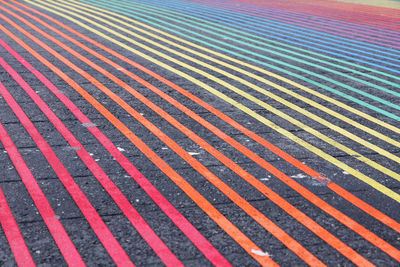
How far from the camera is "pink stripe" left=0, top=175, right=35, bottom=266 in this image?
13.2 ft

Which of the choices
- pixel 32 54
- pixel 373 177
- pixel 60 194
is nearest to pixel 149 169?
pixel 60 194

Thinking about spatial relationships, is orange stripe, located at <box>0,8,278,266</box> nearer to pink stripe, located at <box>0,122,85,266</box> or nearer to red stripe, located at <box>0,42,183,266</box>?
red stripe, located at <box>0,42,183,266</box>

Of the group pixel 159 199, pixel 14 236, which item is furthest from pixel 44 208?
pixel 159 199

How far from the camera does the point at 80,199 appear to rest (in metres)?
4.93

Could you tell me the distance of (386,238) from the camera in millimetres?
4484

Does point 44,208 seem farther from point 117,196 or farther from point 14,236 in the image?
point 117,196

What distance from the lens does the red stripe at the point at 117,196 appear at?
4.18 m

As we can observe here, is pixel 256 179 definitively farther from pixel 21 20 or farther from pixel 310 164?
pixel 21 20

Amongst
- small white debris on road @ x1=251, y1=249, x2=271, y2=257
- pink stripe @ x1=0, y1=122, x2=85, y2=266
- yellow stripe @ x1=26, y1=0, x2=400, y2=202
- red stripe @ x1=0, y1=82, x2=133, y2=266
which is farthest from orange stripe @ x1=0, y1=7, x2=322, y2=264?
pink stripe @ x1=0, y1=122, x2=85, y2=266

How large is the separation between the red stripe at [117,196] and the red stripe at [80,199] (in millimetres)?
219

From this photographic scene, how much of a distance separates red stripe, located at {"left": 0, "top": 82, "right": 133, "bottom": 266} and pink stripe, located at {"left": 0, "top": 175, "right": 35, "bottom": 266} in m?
0.52

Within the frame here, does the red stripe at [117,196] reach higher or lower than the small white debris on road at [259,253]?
lower

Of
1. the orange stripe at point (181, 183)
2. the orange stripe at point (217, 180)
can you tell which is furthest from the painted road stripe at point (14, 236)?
the orange stripe at point (217, 180)

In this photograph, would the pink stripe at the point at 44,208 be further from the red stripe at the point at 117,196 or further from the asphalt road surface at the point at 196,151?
the red stripe at the point at 117,196
